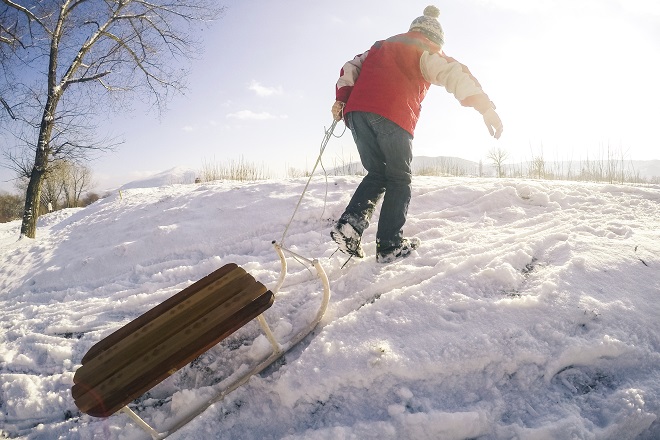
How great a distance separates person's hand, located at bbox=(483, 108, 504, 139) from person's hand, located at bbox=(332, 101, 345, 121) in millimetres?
1016

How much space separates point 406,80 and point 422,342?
171cm

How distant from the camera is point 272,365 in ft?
5.24

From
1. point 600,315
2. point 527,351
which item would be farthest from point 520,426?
point 600,315

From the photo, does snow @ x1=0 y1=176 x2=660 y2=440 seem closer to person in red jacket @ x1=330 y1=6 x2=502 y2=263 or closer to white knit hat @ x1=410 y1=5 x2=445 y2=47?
person in red jacket @ x1=330 y1=6 x2=502 y2=263

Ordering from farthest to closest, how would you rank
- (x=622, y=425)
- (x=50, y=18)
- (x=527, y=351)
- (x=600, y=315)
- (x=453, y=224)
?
(x=50, y=18)
(x=453, y=224)
(x=600, y=315)
(x=527, y=351)
(x=622, y=425)

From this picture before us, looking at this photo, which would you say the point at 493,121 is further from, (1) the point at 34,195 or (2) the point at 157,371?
(1) the point at 34,195

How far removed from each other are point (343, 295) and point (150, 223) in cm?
324

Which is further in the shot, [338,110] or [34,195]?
[34,195]

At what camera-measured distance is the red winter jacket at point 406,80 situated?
6.72ft

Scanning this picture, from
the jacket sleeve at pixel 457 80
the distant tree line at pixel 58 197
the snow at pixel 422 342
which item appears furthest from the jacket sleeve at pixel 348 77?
the distant tree line at pixel 58 197

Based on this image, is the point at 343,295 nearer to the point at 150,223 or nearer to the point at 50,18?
the point at 150,223

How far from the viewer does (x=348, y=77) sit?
2.39 meters

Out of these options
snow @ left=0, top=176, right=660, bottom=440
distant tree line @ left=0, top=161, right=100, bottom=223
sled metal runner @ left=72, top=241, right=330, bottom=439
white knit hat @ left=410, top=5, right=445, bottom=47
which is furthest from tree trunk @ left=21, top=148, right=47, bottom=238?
distant tree line @ left=0, top=161, right=100, bottom=223

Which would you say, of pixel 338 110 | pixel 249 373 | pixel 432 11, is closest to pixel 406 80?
pixel 338 110
